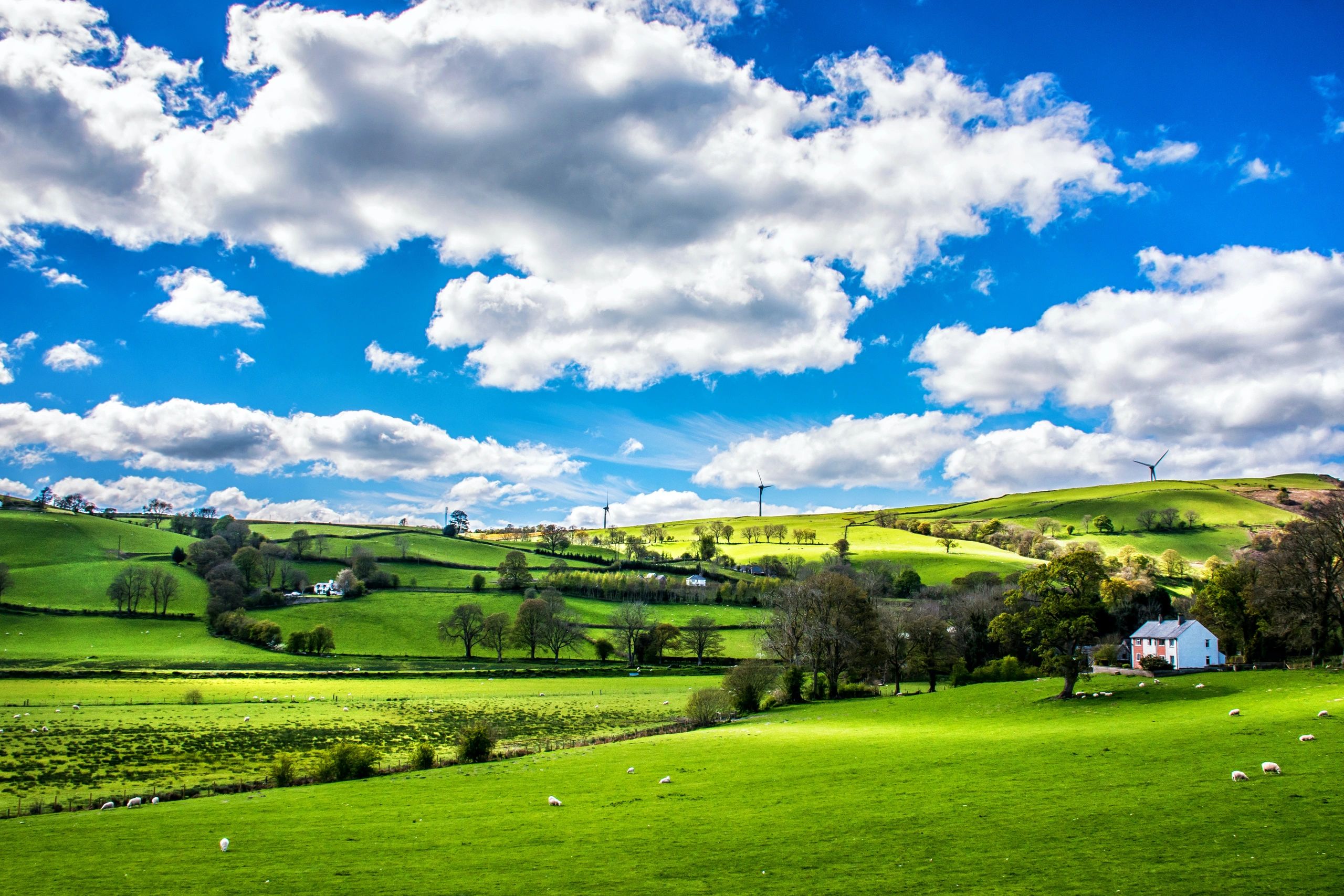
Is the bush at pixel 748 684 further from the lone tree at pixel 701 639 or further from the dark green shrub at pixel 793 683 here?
the lone tree at pixel 701 639

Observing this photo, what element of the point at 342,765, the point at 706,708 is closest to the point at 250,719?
the point at 342,765

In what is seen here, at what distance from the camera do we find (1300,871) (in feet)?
45.1

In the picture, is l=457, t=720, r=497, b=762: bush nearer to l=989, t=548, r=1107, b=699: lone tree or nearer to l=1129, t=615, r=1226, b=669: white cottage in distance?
l=989, t=548, r=1107, b=699: lone tree

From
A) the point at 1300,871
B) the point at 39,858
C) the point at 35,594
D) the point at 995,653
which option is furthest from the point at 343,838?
the point at 35,594

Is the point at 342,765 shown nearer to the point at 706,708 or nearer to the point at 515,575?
the point at 706,708

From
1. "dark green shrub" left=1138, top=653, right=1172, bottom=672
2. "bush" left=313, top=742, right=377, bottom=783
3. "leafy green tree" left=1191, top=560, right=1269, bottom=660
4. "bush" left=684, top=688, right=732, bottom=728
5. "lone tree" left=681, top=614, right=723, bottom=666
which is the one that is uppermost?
"leafy green tree" left=1191, top=560, right=1269, bottom=660

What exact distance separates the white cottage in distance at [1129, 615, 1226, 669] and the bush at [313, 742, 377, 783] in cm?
6979

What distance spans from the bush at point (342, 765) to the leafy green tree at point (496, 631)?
7978 centimetres

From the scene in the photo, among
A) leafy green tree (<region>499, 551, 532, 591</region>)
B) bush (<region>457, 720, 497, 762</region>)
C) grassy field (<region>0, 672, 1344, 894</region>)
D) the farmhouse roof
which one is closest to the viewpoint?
grassy field (<region>0, 672, 1344, 894</region>)

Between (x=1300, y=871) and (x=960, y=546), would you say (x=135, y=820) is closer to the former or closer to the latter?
(x=1300, y=871)

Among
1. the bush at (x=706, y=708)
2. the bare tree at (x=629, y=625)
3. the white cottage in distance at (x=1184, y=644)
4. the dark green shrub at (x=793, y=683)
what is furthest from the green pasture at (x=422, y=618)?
the bush at (x=706, y=708)

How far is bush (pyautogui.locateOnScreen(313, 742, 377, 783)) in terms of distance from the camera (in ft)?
113


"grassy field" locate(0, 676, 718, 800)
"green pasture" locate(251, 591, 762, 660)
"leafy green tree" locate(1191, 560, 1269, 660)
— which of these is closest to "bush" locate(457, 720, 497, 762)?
"grassy field" locate(0, 676, 718, 800)

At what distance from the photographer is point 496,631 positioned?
11438 cm
